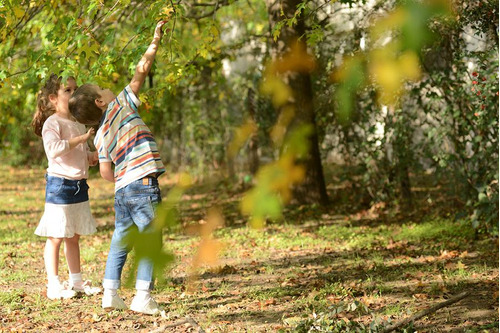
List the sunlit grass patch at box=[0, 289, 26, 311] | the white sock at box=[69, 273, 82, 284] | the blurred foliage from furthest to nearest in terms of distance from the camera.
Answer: the white sock at box=[69, 273, 82, 284] < the sunlit grass patch at box=[0, 289, 26, 311] < the blurred foliage

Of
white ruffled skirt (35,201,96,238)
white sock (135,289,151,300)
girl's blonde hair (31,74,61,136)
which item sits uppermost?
girl's blonde hair (31,74,61,136)

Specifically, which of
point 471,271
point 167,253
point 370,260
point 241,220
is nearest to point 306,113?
Result: point 241,220

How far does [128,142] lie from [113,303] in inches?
43.6

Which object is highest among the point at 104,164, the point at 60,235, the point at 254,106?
the point at 254,106

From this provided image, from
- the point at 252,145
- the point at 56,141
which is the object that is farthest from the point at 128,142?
the point at 252,145

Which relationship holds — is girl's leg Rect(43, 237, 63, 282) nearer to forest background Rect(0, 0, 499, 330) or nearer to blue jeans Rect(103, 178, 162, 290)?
blue jeans Rect(103, 178, 162, 290)

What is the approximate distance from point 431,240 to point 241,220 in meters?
2.94

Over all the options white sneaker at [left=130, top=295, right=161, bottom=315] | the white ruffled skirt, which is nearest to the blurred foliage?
the white ruffled skirt

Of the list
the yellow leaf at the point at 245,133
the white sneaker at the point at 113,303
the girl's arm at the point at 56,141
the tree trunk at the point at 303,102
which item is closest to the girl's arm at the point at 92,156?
the girl's arm at the point at 56,141

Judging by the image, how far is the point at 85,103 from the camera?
4.48 m

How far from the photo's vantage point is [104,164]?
4.51 metres

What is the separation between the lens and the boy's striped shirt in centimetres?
434

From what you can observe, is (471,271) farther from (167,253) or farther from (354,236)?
(167,253)

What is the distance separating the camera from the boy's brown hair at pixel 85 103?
448cm
